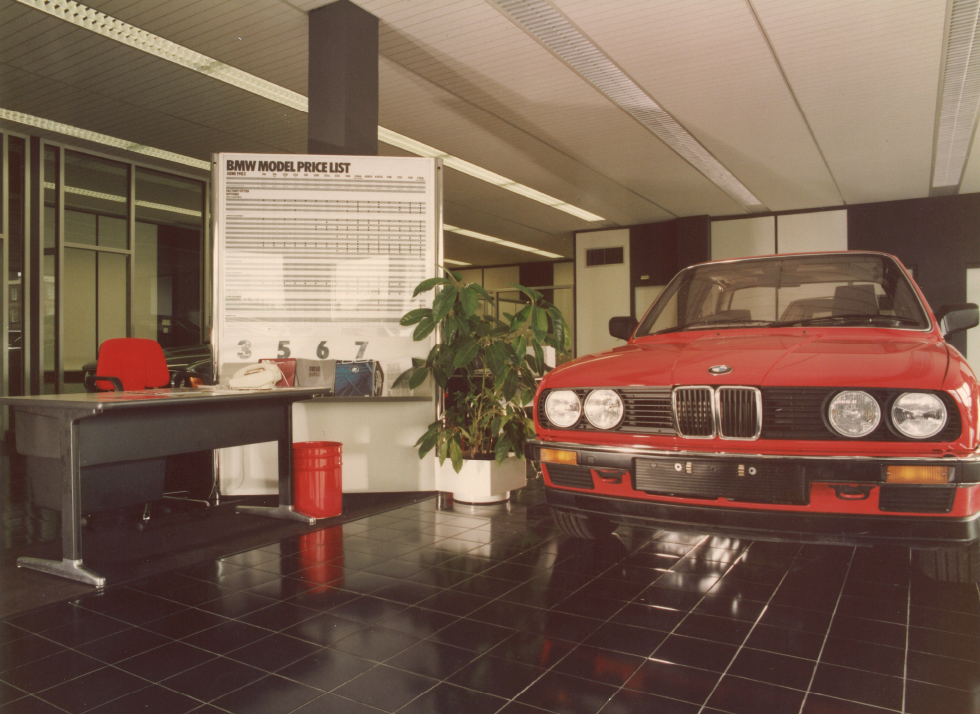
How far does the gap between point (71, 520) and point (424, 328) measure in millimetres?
2032

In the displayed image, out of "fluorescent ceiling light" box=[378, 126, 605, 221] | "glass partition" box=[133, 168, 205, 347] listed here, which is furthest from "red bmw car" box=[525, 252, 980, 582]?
"glass partition" box=[133, 168, 205, 347]

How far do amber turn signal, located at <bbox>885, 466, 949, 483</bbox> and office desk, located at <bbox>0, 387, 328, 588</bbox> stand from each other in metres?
2.60

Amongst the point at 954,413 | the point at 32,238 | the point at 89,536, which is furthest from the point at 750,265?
the point at 32,238

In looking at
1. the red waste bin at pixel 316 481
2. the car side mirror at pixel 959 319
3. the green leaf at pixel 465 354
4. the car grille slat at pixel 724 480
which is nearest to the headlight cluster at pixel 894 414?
the car grille slat at pixel 724 480

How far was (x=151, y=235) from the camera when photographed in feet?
25.6

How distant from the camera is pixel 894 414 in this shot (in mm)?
1785

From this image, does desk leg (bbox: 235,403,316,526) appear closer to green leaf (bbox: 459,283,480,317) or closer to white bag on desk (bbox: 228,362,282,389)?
white bag on desk (bbox: 228,362,282,389)

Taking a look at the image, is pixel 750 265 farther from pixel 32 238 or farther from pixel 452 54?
pixel 32 238

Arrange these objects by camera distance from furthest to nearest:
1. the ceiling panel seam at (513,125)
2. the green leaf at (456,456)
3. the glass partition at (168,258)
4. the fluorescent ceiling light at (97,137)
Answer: the glass partition at (168,258)
the fluorescent ceiling light at (97,137)
the ceiling panel seam at (513,125)
the green leaf at (456,456)

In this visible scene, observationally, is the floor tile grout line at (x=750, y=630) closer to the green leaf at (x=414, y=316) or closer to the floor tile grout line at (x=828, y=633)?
the floor tile grout line at (x=828, y=633)

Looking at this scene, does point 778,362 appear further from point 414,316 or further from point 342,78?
point 342,78

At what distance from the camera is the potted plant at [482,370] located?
3.79 meters

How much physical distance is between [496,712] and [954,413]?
1.48 meters

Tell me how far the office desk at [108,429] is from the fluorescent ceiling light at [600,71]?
9.58ft
